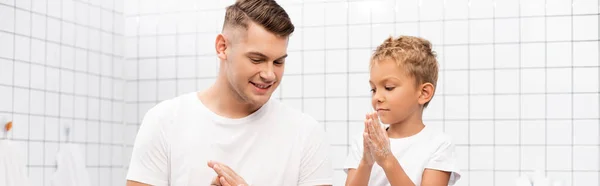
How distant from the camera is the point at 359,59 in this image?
341 cm

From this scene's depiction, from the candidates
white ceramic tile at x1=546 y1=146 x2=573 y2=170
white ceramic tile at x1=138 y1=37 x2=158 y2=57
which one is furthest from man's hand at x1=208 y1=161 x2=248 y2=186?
white ceramic tile at x1=138 y1=37 x2=158 y2=57

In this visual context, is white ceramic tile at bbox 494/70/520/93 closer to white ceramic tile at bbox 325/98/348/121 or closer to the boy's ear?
white ceramic tile at bbox 325/98/348/121

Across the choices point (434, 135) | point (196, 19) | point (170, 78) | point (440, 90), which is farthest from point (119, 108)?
point (434, 135)

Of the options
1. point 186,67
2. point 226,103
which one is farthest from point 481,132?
point 226,103

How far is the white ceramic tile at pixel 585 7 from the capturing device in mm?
3137

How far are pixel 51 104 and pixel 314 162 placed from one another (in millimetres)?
1586

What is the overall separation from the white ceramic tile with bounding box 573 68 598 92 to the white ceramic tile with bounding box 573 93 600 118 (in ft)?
0.10

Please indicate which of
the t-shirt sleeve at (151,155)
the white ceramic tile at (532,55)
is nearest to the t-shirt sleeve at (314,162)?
the t-shirt sleeve at (151,155)

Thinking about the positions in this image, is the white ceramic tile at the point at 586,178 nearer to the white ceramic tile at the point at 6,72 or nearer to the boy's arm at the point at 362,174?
the boy's arm at the point at 362,174

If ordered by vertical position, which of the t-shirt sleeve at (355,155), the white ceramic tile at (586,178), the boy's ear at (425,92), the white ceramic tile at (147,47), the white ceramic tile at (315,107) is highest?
the white ceramic tile at (147,47)

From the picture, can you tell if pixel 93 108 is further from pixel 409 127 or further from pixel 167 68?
pixel 409 127

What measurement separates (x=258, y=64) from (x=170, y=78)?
6.20 ft

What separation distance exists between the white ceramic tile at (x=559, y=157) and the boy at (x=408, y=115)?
119cm

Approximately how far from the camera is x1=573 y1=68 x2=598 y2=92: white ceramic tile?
3125 mm
